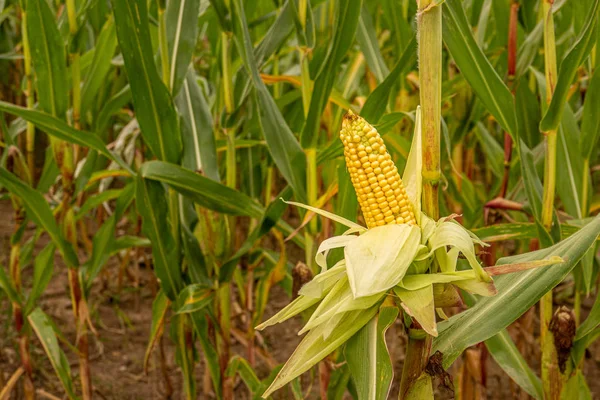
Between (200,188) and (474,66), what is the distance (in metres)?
0.66

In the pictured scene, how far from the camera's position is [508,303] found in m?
0.98

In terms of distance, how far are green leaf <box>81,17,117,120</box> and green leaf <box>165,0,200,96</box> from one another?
0.34m

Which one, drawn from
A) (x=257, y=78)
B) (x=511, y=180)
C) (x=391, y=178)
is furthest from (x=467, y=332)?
(x=511, y=180)

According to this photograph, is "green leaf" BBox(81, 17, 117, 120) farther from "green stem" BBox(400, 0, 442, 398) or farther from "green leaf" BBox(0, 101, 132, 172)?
"green stem" BBox(400, 0, 442, 398)

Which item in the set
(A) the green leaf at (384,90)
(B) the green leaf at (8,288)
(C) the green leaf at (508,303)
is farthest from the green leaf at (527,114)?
(B) the green leaf at (8,288)

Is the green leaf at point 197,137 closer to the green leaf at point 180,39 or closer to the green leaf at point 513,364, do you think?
the green leaf at point 180,39

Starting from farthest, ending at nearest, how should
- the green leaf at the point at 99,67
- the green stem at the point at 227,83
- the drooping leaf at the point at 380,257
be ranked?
the green leaf at the point at 99,67, the green stem at the point at 227,83, the drooping leaf at the point at 380,257

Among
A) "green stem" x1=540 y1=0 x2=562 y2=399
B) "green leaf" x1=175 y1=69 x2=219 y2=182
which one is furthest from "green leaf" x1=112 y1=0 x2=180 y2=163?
"green stem" x1=540 y1=0 x2=562 y2=399

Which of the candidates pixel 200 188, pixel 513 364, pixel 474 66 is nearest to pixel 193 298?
pixel 200 188

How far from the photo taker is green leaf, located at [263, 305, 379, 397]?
0.84 meters

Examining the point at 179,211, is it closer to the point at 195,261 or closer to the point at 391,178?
the point at 195,261

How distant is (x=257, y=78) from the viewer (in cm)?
146

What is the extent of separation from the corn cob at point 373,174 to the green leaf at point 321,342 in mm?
124

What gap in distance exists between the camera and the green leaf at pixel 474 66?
120 cm
